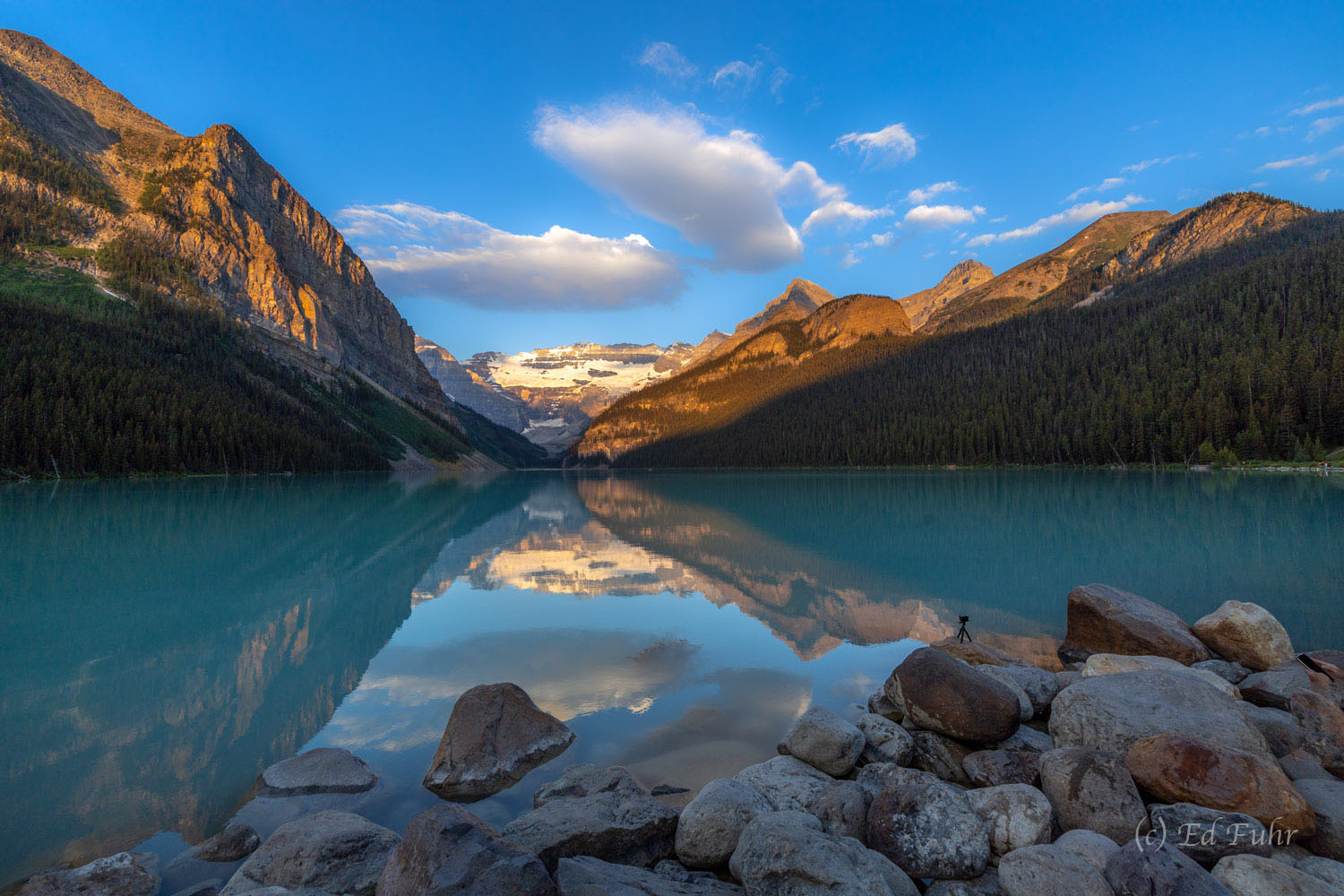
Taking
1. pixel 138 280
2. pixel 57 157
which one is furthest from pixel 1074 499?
pixel 57 157

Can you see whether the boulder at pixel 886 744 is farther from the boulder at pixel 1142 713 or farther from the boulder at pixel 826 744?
the boulder at pixel 1142 713

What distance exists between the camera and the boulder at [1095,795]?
18.7 ft

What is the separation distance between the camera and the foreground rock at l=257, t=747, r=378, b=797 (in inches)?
290

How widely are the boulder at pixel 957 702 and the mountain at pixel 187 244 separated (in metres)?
115

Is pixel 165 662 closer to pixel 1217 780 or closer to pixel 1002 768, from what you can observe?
pixel 1002 768

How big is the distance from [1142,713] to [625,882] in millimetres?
6446

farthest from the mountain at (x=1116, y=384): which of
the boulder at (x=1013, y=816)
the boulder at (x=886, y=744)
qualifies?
the boulder at (x=1013, y=816)

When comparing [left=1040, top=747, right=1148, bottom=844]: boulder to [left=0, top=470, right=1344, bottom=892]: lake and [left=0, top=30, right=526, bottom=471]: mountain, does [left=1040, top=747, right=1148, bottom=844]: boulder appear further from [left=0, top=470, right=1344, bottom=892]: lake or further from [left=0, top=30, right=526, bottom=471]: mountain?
[left=0, top=30, right=526, bottom=471]: mountain

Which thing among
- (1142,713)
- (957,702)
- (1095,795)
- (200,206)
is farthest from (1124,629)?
(200,206)

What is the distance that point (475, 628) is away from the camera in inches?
592

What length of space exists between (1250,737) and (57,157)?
234074 millimetres

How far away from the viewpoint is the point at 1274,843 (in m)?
5.32

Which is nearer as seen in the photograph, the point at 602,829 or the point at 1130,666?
the point at 602,829

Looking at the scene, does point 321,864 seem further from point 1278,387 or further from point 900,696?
point 1278,387
